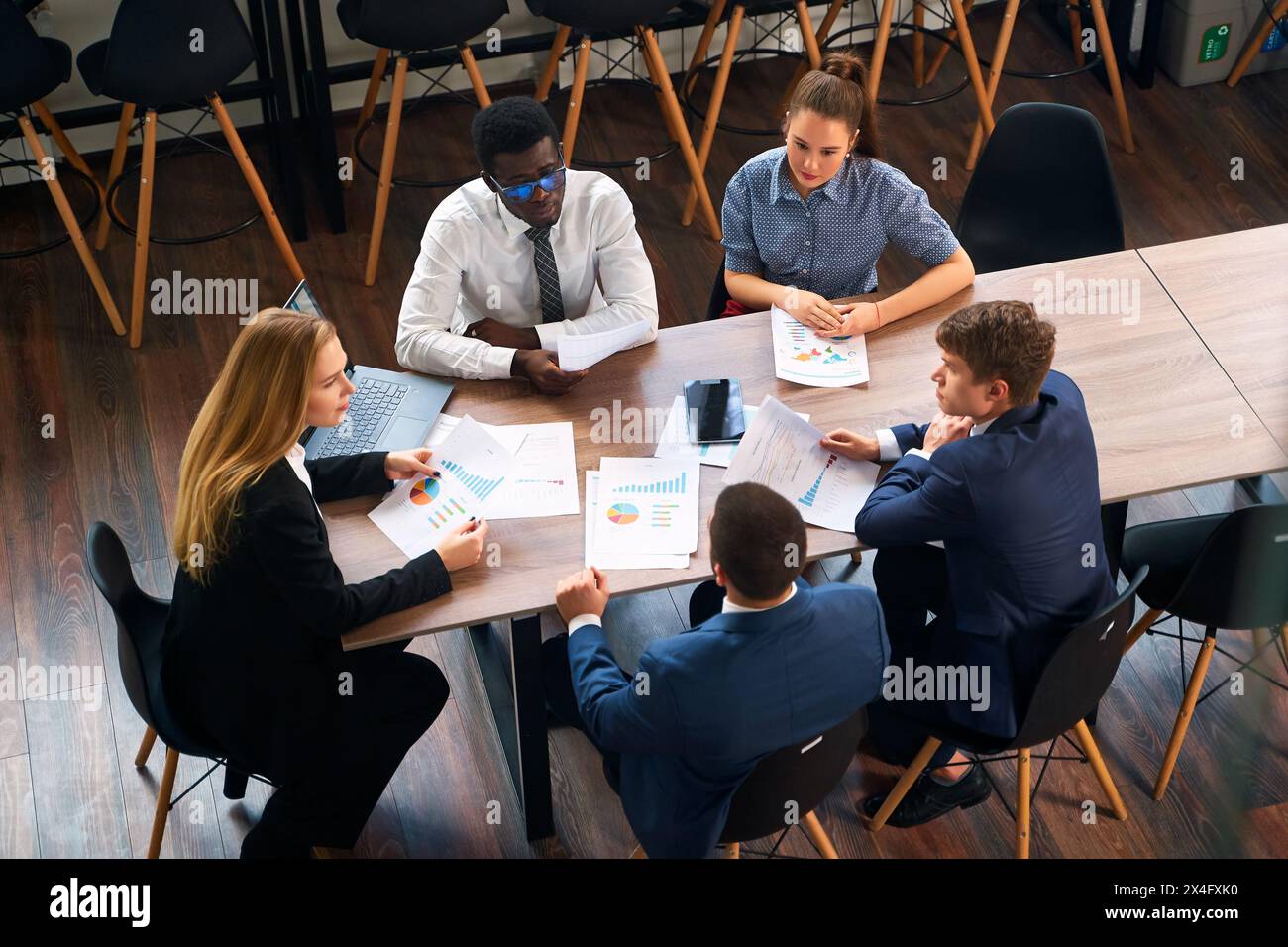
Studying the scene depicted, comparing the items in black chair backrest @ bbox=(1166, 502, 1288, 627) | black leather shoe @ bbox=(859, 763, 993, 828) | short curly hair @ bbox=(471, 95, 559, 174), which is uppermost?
short curly hair @ bbox=(471, 95, 559, 174)

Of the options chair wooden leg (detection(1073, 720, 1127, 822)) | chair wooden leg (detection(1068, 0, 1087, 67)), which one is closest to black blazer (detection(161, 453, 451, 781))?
chair wooden leg (detection(1073, 720, 1127, 822))

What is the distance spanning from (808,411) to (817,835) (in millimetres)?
847

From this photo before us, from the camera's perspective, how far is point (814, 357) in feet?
10.2

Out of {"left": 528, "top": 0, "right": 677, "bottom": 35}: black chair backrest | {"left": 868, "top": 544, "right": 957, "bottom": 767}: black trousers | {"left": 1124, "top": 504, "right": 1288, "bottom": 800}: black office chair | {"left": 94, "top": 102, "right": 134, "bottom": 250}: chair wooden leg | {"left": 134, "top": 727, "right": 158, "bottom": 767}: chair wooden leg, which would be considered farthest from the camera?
{"left": 94, "top": 102, "right": 134, "bottom": 250}: chair wooden leg

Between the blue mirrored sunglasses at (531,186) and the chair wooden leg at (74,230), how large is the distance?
1.66m

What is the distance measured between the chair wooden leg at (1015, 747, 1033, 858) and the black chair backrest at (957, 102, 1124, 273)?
134cm

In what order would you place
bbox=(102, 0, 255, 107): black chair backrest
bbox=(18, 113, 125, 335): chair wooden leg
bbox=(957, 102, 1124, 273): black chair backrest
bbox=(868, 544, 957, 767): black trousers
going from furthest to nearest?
1. bbox=(18, 113, 125, 335): chair wooden leg
2. bbox=(102, 0, 255, 107): black chair backrest
3. bbox=(957, 102, 1124, 273): black chair backrest
4. bbox=(868, 544, 957, 767): black trousers

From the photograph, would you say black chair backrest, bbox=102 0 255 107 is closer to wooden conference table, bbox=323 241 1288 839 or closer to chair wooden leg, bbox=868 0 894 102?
wooden conference table, bbox=323 241 1288 839

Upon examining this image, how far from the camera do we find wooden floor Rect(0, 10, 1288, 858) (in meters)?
3.15

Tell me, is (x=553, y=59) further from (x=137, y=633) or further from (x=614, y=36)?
(x=137, y=633)

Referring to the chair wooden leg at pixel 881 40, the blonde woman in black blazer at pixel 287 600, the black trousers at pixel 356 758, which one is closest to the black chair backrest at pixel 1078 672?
the blonde woman in black blazer at pixel 287 600

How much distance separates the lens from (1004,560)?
8.81 feet

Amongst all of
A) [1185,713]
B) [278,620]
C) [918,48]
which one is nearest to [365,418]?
[278,620]
